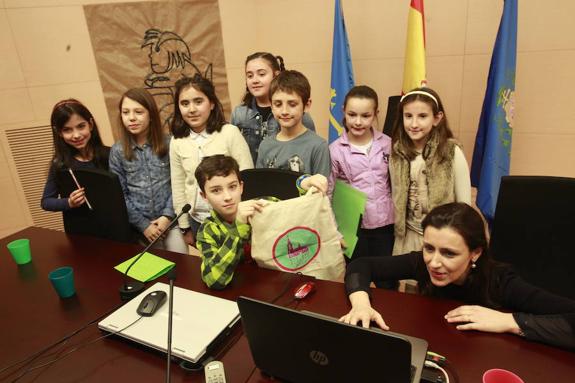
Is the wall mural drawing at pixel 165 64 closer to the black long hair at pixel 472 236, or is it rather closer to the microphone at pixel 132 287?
the microphone at pixel 132 287

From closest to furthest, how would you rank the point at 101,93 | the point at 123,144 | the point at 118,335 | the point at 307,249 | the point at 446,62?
the point at 118,335, the point at 307,249, the point at 123,144, the point at 446,62, the point at 101,93

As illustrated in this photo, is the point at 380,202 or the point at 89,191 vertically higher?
the point at 89,191

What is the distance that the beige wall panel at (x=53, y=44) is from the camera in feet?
9.53

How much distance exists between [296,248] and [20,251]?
123cm

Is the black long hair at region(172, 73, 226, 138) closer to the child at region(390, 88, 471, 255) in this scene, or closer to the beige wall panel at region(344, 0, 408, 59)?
the child at region(390, 88, 471, 255)

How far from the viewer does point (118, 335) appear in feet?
3.79

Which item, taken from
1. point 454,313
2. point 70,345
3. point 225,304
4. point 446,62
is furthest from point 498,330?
point 446,62

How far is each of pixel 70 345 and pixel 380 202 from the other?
152 centimetres

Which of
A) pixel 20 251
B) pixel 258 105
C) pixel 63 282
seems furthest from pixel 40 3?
pixel 63 282

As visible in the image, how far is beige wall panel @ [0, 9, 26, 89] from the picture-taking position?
112 inches

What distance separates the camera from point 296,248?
4.54 ft

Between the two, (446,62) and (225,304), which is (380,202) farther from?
(446,62)

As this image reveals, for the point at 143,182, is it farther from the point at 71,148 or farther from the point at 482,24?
the point at 482,24

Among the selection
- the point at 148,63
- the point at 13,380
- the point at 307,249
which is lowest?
the point at 13,380
